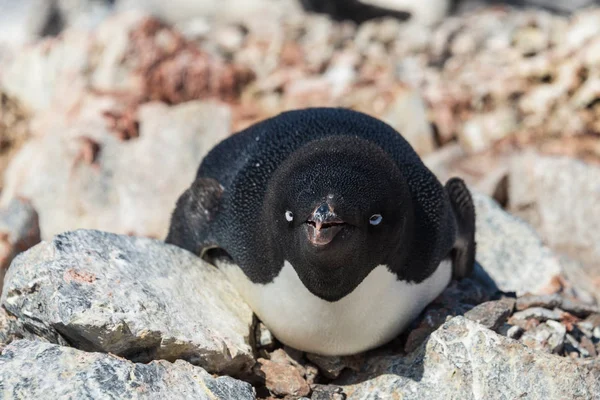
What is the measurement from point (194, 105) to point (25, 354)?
5730mm

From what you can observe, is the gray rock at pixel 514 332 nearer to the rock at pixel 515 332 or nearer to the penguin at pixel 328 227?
the rock at pixel 515 332

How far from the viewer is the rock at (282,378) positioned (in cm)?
438

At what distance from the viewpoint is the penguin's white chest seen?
168 inches

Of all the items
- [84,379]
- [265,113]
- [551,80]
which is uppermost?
[84,379]

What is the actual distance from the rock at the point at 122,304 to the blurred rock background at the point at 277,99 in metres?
1.95

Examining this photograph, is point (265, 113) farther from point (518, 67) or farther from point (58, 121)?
point (518, 67)

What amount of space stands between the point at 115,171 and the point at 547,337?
5.20 m

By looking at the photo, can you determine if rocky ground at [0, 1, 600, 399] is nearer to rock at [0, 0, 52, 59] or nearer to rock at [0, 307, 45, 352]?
rock at [0, 307, 45, 352]

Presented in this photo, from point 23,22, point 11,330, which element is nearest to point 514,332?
point 11,330

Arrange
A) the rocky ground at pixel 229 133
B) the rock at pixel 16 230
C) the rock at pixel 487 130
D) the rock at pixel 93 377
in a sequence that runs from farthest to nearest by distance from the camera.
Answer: the rock at pixel 487 130 < the rock at pixel 16 230 < the rocky ground at pixel 229 133 < the rock at pixel 93 377

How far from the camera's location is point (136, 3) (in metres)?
12.7

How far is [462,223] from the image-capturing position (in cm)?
529

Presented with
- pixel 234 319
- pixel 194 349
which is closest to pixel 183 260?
pixel 234 319

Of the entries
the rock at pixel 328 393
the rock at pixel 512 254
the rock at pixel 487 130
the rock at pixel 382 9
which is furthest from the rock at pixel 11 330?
the rock at pixel 382 9
